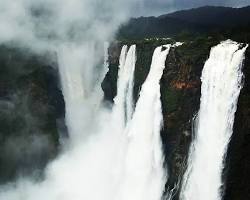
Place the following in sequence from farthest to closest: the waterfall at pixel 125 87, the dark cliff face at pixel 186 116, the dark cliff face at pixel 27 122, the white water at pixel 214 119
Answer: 1. the dark cliff face at pixel 27 122
2. the waterfall at pixel 125 87
3. the white water at pixel 214 119
4. the dark cliff face at pixel 186 116

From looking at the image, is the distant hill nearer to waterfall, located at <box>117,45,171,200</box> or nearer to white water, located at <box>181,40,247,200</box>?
waterfall, located at <box>117,45,171,200</box>

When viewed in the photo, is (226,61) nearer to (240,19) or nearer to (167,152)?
(167,152)

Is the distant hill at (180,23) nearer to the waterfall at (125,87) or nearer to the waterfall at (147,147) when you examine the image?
the waterfall at (125,87)

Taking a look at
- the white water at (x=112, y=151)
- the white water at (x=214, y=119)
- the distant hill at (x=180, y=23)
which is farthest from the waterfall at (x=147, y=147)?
the distant hill at (x=180, y=23)

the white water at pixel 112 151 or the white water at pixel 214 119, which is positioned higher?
the white water at pixel 112 151

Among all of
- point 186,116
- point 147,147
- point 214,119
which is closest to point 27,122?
point 147,147

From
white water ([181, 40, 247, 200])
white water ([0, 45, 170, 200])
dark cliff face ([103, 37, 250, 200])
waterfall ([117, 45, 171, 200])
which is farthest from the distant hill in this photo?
white water ([181, 40, 247, 200])

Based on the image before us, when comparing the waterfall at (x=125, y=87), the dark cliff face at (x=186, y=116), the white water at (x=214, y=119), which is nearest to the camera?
the dark cliff face at (x=186, y=116)
